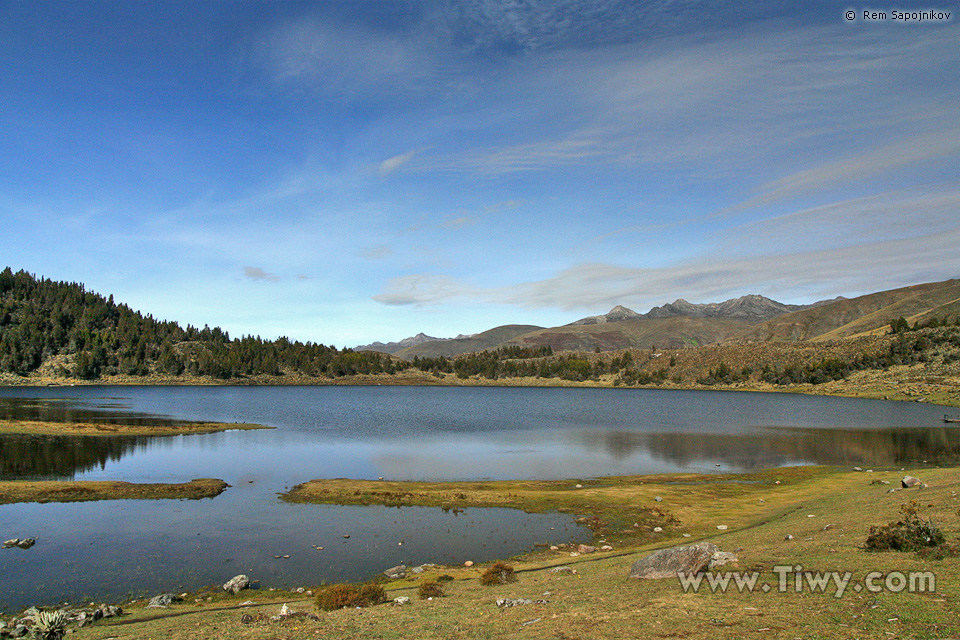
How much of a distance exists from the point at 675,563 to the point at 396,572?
1175 cm

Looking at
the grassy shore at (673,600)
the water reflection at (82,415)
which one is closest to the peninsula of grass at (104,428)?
the water reflection at (82,415)

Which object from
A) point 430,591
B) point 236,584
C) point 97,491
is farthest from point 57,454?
point 430,591

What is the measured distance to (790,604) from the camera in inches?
476

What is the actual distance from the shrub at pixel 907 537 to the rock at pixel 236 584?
2225 cm

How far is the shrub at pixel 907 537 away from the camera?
598 inches

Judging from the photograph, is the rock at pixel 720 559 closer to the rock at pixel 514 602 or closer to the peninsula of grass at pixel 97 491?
the rock at pixel 514 602

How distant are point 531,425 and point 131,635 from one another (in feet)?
238

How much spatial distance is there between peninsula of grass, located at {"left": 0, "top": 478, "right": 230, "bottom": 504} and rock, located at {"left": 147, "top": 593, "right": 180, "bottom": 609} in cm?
1819

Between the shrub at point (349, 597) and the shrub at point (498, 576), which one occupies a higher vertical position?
the shrub at point (349, 597)

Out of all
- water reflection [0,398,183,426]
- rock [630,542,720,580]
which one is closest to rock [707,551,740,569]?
rock [630,542,720,580]

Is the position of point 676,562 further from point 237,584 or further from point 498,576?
point 237,584

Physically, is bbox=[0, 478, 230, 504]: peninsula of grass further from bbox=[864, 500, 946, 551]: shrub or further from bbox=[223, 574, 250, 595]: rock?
bbox=[864, 500, 946, 551]: shrub

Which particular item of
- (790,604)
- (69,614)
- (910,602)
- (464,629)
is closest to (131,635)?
(69,614)

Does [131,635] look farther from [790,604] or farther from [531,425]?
[531,425]
